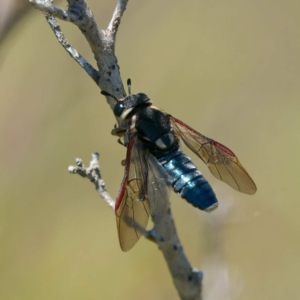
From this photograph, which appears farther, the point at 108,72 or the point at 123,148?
the point at 123,148

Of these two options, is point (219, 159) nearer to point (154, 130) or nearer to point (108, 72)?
point (154, 130)

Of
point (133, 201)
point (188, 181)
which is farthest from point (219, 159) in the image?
point (133, 201)

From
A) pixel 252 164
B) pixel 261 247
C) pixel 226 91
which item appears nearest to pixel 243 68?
pixel 226 91

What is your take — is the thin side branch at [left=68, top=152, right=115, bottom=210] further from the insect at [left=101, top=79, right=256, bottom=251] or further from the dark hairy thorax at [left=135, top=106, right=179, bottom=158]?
the dark hairy thorax at [left=135, top=106, right=179, bottom=158]

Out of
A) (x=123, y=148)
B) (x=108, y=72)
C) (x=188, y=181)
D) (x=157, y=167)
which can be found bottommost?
(x=188, y=181)

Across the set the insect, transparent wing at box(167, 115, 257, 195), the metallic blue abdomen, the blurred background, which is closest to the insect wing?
the insect

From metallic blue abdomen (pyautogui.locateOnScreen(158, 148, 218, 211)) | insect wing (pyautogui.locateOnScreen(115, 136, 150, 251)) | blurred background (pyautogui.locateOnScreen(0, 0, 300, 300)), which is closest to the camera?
insect wing (pyautogui.locateOnScreen(115, 136, 150, 251))
